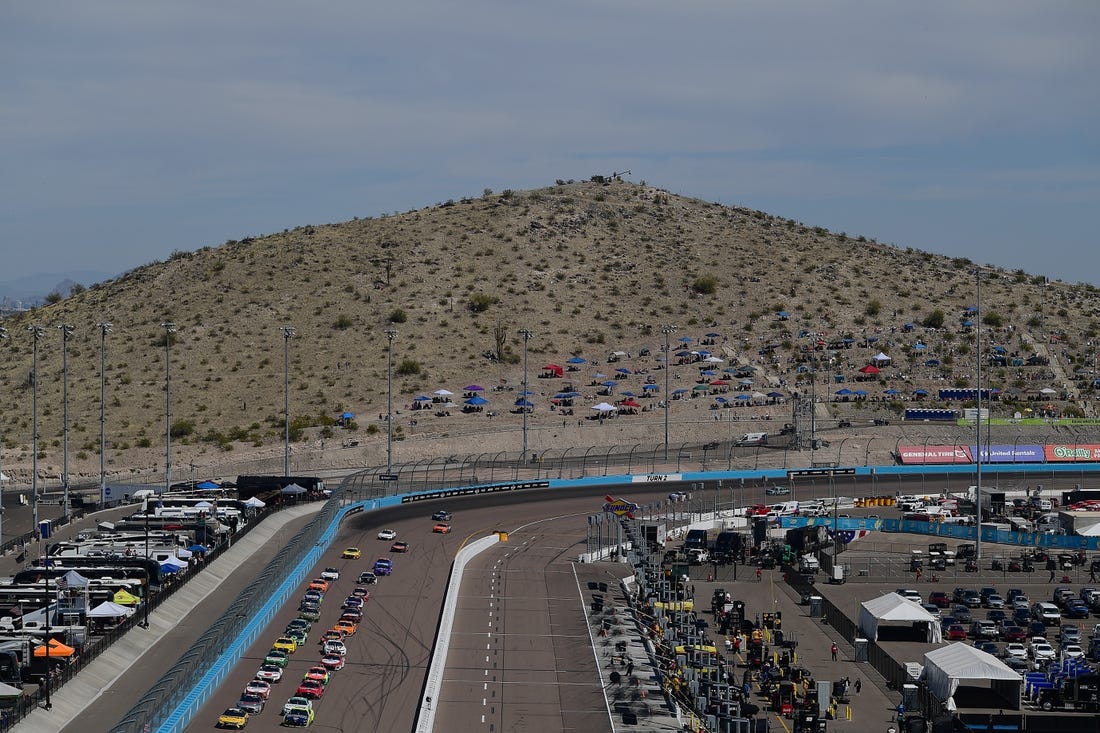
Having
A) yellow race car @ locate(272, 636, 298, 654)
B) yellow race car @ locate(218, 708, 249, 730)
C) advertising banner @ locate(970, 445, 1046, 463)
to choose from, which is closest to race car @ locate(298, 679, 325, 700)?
yellow race car @ locate(218, 708, 249, 730)

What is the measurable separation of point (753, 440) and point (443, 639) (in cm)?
6360

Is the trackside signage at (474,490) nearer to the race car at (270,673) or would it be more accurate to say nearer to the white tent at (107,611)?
the white tent at (107,611)

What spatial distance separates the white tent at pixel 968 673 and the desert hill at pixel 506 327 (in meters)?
65.7

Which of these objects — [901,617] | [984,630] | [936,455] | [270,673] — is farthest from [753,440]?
[270,673]

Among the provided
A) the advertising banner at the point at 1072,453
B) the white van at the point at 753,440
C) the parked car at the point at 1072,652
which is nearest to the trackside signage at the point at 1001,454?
the advertising banner at the point at 1072,453

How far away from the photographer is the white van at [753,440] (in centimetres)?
11325

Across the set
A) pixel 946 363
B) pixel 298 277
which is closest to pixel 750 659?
pixel 946 363

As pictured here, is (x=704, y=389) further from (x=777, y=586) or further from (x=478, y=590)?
(x=478, y=590)

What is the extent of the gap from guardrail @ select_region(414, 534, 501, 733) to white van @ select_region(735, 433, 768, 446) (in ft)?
131

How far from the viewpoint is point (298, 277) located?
163 metres

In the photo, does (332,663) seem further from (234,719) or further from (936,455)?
(936,455)

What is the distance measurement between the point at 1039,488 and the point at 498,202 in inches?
4183

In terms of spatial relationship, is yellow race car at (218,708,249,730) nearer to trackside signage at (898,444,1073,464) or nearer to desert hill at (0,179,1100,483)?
desert hill at (0,179,1100,483)

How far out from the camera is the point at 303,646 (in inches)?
2089
